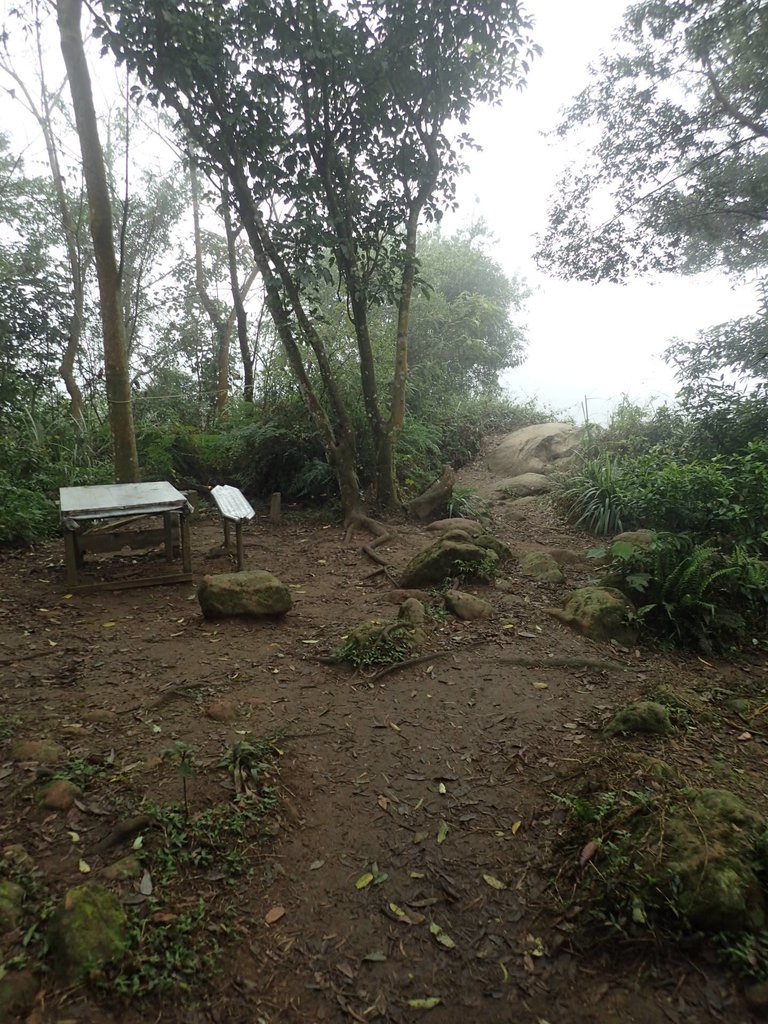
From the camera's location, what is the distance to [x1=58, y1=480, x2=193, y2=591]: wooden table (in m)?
4.60

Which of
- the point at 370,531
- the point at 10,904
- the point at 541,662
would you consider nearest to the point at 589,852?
the point at 541,662

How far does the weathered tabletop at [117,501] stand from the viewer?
457 cm

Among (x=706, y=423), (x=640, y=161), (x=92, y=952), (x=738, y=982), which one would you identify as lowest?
(x=738, y=982)

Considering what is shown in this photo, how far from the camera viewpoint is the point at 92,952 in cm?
169

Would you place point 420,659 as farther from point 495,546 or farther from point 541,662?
point 495,546

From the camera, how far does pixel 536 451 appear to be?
10.2m

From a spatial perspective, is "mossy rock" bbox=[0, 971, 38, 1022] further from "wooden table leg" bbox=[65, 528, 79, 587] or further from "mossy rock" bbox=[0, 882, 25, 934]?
"wooden table leg" bbox=[65, 528, 79, 587]

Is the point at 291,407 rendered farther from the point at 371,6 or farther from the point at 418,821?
the point at 418,821

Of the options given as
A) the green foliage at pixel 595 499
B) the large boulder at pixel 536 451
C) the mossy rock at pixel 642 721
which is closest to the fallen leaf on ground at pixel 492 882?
the mossy rock at pixel 642 721

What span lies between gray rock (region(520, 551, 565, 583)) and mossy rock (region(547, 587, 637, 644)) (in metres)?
0.69

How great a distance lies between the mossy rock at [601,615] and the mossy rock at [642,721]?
1.14m

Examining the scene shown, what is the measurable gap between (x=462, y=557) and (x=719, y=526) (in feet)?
6.71

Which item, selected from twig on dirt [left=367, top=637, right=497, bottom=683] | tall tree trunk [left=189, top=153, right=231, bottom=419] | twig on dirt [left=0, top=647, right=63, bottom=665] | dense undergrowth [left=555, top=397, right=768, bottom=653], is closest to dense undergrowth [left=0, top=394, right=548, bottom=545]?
tall tree trunk [left=189, top=153, right=231, bottom=419]

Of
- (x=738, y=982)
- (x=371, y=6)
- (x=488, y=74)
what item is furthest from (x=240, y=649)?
(x=488, y=74)
